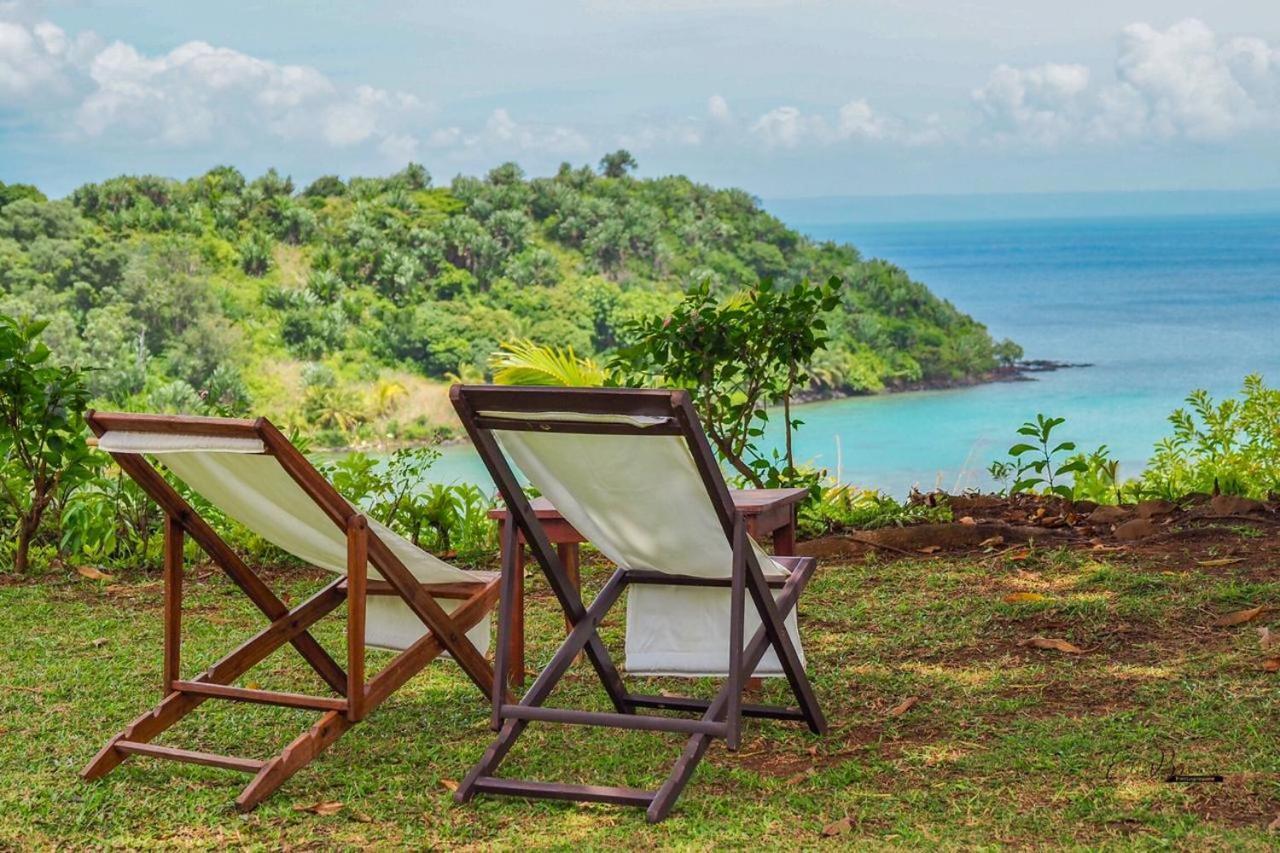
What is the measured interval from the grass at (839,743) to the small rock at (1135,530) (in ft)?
1.63

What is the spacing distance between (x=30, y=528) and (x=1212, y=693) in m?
3.86

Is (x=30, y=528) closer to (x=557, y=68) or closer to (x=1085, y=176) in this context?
(x=557, y=68)

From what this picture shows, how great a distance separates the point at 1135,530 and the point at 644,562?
2.54m

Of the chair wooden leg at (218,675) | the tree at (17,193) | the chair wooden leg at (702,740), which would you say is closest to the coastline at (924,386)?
the tree at (17,193)

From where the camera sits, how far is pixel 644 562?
288 cm

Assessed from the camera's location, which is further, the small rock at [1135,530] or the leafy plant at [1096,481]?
the leafy plant at [1096,481]

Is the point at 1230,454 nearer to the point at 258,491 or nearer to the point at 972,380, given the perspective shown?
the point at 258,491

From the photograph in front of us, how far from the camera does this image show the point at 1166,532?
15.6 ft

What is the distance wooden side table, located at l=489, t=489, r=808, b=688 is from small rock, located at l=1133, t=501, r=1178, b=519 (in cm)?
220

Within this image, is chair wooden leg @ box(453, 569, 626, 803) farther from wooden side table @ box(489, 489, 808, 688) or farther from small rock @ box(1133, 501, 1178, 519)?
small rock @ box(1133, 501, 1178, 519)

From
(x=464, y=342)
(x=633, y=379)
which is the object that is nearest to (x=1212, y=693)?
(x=633, y=379)

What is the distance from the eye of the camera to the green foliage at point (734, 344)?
492cm

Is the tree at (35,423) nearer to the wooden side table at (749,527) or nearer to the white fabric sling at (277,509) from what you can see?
the white fabric sling at (277,509)

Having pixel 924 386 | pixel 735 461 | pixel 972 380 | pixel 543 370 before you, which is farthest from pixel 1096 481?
pixel 972 380
